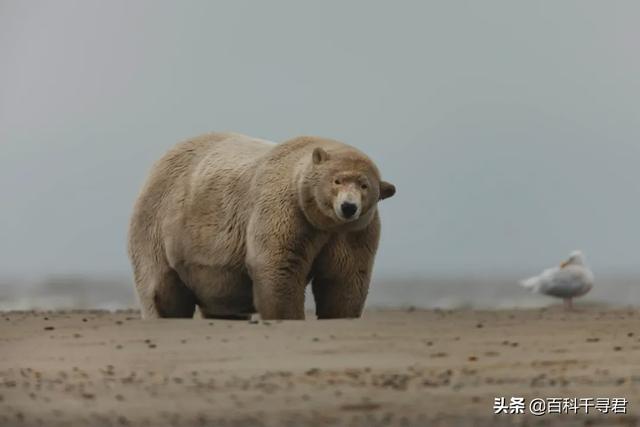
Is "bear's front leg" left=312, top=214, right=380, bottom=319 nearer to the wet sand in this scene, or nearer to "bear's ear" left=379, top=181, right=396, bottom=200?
"bear's ear" left=379, top=181, right=396, bottom=200

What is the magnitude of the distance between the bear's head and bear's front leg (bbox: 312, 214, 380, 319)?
225 millimetres

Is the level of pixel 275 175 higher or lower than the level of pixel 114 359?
higher

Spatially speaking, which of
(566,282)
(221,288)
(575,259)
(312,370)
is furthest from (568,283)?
(312,370)

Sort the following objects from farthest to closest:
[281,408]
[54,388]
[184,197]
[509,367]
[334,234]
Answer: [184,197] → [334,234] → [509,367] → [54,388] → [281,408]

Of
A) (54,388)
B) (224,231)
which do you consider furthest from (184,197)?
(54,388)

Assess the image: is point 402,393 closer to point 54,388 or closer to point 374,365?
point 374,365

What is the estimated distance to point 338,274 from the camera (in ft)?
30.5

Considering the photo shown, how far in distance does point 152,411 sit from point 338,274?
4.07 m

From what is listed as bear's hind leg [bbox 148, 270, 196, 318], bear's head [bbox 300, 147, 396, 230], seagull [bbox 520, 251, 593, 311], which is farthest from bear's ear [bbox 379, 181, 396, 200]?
seagull [bbox 520, 251, 593, 311]

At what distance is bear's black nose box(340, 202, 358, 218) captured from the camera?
8.60 meters

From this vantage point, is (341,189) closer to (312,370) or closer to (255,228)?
(255,228)

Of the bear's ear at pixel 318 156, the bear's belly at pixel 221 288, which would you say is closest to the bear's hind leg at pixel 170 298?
the bear's belly at pixel 221 288

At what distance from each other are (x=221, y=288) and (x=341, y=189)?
1490mm

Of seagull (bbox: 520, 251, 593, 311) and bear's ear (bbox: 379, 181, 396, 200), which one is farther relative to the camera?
seagull (bbox: 520, 251, 593, 311)
